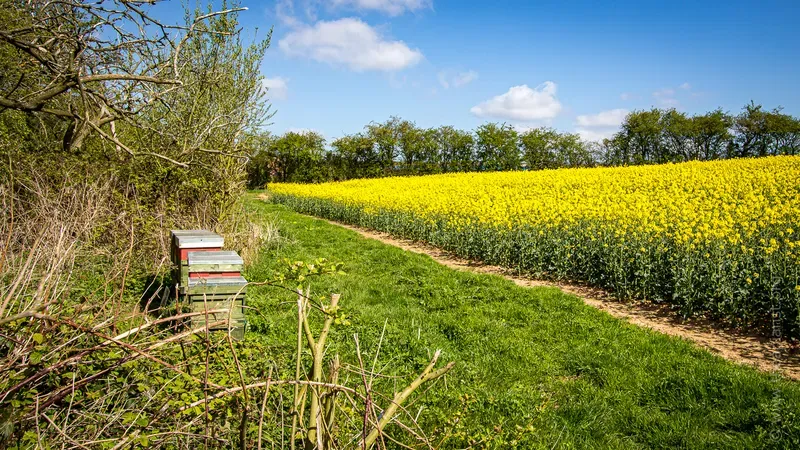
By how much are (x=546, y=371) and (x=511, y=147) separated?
3187 cm

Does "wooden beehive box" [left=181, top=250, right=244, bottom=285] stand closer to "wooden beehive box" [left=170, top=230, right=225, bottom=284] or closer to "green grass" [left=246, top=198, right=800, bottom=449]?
"wooden beehive box" [left=170, top=230, right=225, bottom=284]

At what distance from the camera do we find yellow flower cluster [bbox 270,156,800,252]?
9.00 meters

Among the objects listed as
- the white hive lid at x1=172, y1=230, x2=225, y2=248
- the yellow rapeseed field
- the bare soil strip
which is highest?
the white hive lid at x1=172, y1=230, x2=225, y2=248

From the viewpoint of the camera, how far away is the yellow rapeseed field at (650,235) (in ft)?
23.4

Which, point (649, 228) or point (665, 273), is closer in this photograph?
point (665, 273)

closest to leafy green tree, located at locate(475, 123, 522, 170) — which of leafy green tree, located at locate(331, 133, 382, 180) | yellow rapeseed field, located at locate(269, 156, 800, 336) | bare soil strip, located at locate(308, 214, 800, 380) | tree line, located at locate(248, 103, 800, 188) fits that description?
tree line, located at locate(248, 103, 800, 188)

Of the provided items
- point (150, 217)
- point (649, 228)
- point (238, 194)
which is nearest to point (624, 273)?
point (649, 228)

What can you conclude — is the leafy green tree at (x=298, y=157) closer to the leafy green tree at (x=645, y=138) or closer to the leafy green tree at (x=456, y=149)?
the leafy green tree at (x=456, y=149)

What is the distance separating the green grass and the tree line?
65.9ft

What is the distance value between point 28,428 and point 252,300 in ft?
17.0

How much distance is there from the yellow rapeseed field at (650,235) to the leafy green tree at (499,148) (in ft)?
57.1

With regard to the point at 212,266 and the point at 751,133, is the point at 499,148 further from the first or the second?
the point at 212,266

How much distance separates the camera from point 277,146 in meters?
42.7

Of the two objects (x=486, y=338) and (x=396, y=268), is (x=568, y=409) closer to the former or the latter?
(x=486, y=338)
